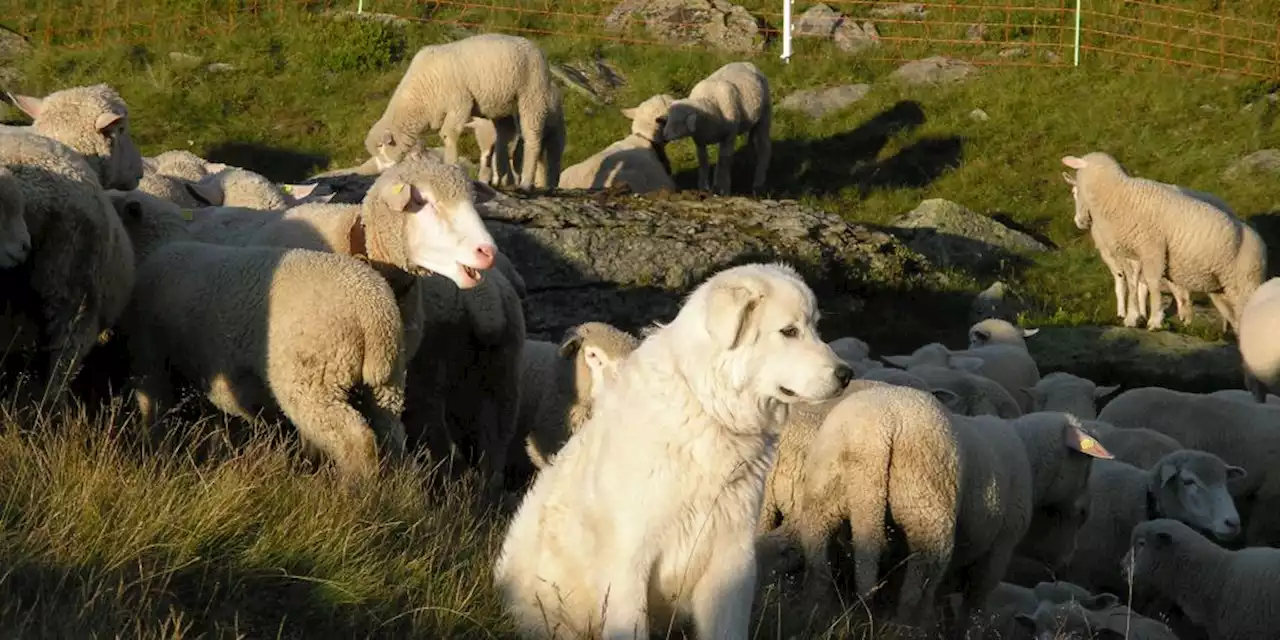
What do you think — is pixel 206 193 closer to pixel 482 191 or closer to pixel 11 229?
pixel 482 191

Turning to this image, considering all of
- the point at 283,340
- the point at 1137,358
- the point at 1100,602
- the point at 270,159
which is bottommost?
the point at 1137,358

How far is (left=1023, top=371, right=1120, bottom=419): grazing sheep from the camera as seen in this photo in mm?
13984

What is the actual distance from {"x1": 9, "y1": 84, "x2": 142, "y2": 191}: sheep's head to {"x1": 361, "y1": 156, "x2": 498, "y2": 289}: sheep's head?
258 cm

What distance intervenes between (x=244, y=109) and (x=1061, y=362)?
12279 millimetres

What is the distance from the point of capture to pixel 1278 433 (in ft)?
42.4

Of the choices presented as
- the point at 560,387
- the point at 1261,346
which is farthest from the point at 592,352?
the point at 1261,346

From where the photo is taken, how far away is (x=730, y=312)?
565 centimetres

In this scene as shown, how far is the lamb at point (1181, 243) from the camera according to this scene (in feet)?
59.3

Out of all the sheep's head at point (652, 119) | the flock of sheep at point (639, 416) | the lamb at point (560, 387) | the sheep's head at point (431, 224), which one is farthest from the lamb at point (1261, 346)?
the sheep's head at point (431, 224)

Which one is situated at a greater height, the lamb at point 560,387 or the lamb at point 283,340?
the lamb at point 283,340

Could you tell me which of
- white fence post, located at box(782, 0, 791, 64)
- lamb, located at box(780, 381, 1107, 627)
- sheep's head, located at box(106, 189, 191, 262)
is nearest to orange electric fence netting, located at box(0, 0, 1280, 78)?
white fence post, located at box(782, 0, 791, 64)

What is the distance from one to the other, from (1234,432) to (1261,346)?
7.96ft

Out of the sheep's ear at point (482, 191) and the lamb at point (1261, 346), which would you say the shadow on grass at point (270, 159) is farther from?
the sheep's ear at point (482, 191)

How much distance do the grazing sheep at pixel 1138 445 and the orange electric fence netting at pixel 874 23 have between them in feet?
45.7
